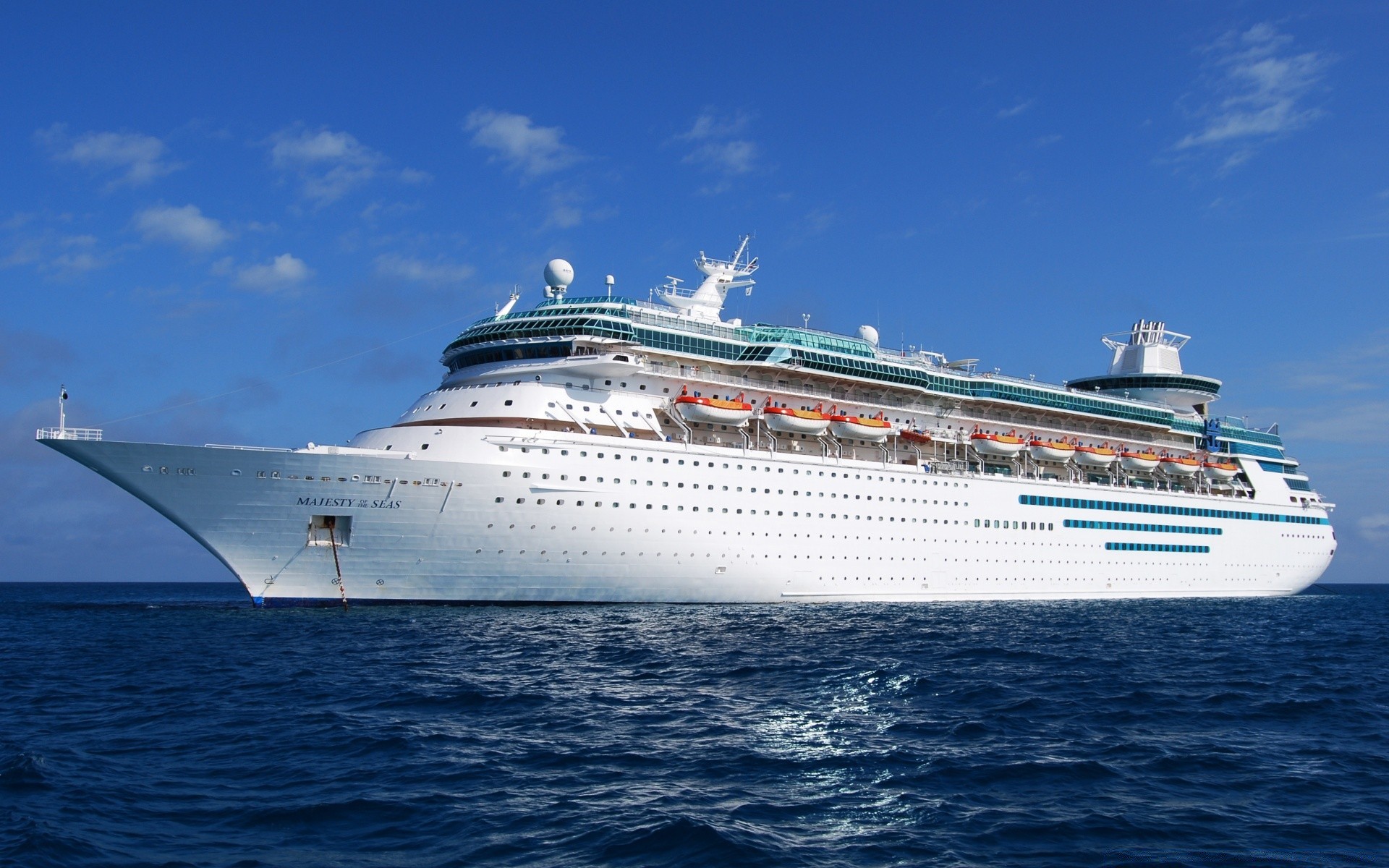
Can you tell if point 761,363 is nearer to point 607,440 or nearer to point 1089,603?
point 607,440

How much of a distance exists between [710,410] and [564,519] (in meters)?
7.45

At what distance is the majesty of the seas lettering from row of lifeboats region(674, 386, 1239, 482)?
35.9ft

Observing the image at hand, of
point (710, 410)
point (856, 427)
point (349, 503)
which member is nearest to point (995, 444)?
point (856, 427)

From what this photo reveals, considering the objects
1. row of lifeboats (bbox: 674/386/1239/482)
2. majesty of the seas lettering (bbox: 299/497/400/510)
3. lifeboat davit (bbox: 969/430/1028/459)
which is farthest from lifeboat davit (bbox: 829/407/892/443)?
majesty of the seas lettering (bbox: 299/497/400/510)

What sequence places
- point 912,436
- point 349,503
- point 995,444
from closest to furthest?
point 349,503 → point 912,436 → point 995,444

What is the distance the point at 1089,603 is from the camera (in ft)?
137

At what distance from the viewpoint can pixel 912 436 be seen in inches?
1585

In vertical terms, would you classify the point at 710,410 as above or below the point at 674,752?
above

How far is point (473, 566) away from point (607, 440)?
18.5ft

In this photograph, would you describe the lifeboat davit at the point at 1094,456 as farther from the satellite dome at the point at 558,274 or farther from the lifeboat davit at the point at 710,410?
the satellite dome at the point at 558,274

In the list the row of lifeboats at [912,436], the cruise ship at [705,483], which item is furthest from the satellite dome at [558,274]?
the row of lifeboats at [912,436]

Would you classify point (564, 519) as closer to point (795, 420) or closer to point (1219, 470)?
point (795, 420)

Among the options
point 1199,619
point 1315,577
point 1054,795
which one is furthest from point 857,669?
point 1315,577

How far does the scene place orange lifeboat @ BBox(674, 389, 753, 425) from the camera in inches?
1316
